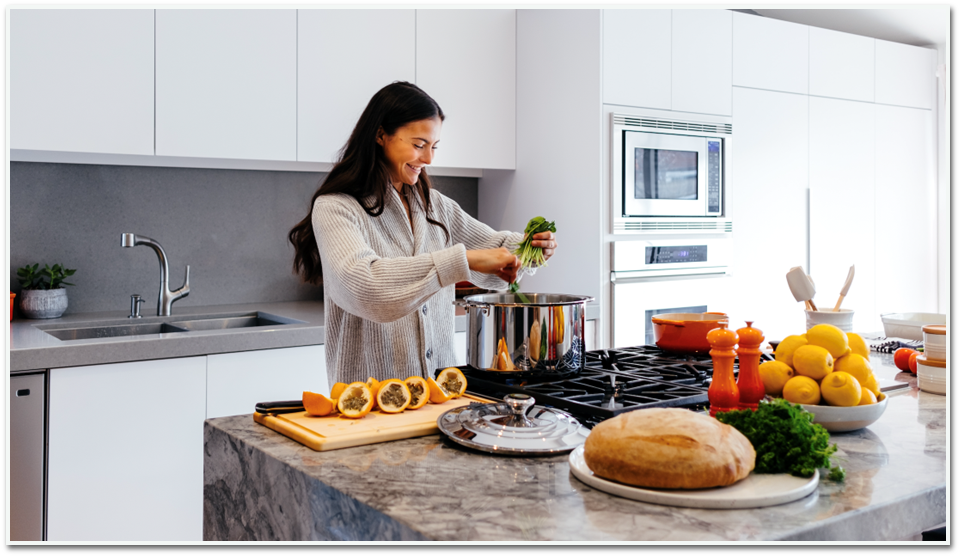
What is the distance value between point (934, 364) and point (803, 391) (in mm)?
516

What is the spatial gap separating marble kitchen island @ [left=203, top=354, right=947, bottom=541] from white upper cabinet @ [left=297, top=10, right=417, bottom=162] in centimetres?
182

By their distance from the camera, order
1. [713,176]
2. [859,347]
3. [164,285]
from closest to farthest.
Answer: [859,347] → [164,285] → [713,176]

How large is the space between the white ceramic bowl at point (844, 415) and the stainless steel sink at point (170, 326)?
1929 millimetres

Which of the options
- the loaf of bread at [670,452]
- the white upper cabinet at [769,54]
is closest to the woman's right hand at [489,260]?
the loaf of bread at [670,452]

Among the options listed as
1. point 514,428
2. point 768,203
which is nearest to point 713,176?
point 768,203

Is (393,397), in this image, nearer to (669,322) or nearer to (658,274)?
(669,322)

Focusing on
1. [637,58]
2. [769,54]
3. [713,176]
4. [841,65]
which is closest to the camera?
[637,58]

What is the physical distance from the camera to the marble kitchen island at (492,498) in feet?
2.74

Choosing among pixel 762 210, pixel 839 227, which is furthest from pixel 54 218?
pixel 839 227

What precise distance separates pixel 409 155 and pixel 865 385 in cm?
108

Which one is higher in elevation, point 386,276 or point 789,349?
point 386,276

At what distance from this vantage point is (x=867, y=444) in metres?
1.16

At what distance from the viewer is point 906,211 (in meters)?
4.33
